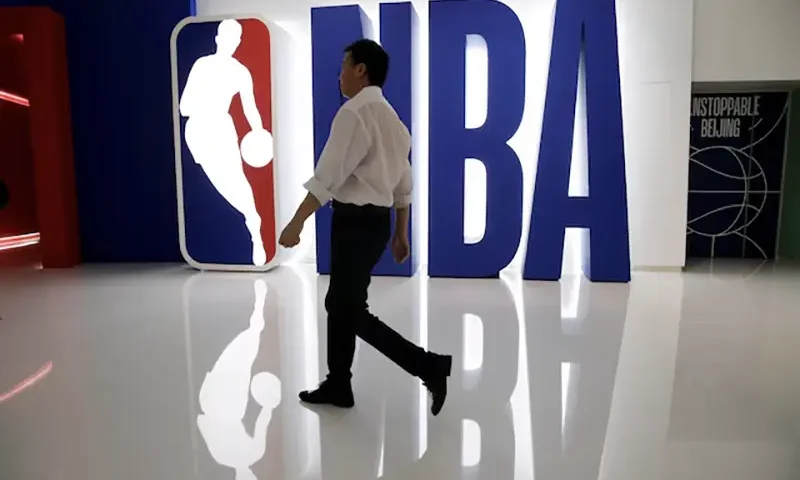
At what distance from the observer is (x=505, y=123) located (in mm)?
4711

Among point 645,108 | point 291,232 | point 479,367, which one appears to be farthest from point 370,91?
point 645,108

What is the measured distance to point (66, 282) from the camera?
15.7 feet

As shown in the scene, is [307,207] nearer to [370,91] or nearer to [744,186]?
[370,91]

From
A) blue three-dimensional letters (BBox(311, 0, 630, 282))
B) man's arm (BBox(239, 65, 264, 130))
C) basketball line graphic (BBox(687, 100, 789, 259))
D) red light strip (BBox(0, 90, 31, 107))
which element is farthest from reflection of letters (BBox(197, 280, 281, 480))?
red light strip (BBox(0, 90, 31, 107))

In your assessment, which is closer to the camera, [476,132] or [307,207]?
[307,207]

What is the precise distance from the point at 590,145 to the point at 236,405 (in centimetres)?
338

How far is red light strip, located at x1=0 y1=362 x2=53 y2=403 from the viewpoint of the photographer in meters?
2.46

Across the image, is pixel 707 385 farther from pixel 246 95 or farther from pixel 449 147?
pixel 246 95

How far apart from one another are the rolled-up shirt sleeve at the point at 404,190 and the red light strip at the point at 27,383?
1730 millimetres

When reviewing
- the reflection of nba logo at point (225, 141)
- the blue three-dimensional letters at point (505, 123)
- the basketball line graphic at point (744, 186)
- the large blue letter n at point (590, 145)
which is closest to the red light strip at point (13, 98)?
the reflection of nba logo at point (225, 141)

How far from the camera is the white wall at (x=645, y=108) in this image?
5.02 meters

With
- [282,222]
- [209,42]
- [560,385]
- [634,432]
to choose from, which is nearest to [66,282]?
[282,222]

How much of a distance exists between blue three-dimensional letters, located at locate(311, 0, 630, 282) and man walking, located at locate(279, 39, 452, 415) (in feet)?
8.63

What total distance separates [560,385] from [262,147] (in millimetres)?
3347
